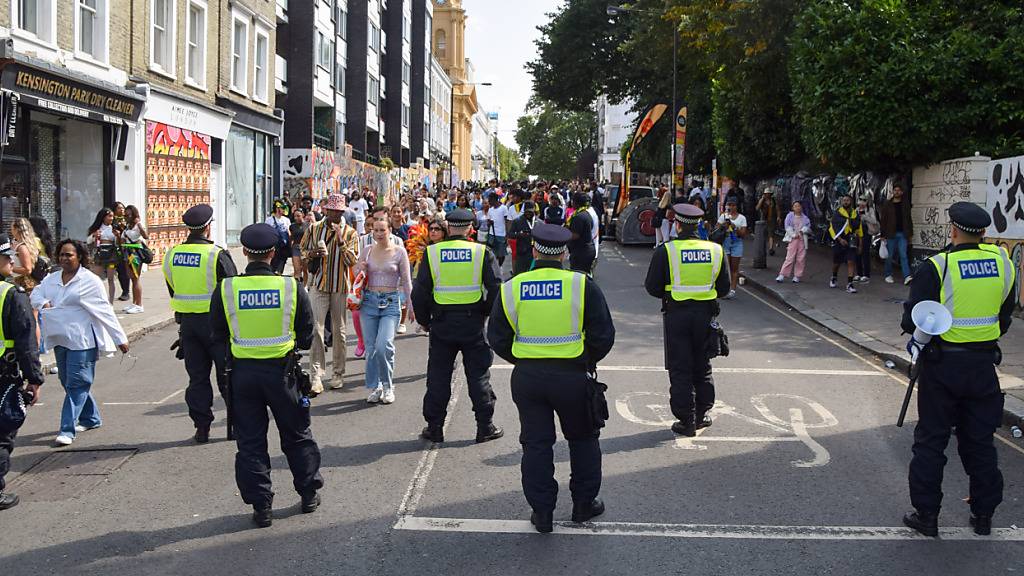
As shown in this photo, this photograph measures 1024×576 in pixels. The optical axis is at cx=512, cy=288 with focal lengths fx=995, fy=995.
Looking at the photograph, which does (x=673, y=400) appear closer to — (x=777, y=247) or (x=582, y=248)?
(x=582, y=248)

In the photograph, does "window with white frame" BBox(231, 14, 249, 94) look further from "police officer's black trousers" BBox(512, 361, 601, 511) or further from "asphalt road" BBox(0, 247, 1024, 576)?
"police officer's black trousers" BBox(512, 361, 601, 511)

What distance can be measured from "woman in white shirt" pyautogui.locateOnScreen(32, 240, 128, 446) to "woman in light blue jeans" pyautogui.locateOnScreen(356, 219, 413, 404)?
203 centimetres

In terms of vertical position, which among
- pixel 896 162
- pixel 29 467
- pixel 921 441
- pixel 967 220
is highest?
pixel 896 162

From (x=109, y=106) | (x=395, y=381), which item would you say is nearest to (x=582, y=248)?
(x=395, y=381)

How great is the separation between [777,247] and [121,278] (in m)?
17.9

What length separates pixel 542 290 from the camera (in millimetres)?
5551

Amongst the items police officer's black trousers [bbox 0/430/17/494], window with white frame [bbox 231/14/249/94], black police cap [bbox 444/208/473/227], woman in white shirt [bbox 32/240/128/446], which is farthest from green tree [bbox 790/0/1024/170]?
window with white frame [bbox 231/14/249/94]

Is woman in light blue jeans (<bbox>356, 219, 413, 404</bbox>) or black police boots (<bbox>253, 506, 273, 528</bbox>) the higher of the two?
woman in light blue jeans (<bbox>356, 219, 413, 404</bbox>)

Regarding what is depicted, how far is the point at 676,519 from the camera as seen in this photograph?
5.67 metres

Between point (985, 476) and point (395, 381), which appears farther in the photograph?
point (395, 381)

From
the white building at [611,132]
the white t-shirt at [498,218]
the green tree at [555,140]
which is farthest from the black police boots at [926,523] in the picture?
the white building at [611,132]

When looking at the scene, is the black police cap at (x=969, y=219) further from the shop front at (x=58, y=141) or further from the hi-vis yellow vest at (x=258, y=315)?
the shop front at (x=58, y=141)

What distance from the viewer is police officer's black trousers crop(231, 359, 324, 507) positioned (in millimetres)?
5609

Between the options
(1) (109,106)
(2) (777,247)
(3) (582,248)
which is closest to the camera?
(3) (582,248)
